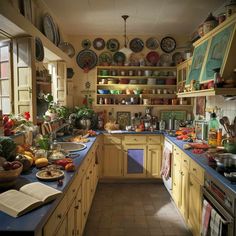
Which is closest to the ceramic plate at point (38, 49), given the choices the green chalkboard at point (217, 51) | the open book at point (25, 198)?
the open book at point (25, 198)

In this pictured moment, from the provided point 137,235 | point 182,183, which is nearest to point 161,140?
point 182,183

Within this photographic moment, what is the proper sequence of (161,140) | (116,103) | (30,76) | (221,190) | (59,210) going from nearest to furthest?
(59,210) → (221,190) → (30,76) → (161,140) → (116,103)

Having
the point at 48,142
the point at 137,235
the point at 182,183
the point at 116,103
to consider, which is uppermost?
the point at 116,103

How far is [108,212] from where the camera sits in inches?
122

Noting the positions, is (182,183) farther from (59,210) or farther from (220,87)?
(59,210)

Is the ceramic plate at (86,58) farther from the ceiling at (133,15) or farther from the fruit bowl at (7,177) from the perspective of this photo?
the fruit bowl at (7,177)

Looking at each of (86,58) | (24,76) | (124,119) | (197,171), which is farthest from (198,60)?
(86,58)

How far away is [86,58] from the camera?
457 centimetres

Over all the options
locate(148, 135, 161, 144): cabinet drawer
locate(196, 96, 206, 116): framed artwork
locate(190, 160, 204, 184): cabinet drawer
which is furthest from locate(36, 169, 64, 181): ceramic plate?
locate(196, 96, 206, 116): framed artwork

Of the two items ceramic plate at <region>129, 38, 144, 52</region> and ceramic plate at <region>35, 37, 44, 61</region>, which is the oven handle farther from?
ceramic plate at <region>129, 38, 144, 52</region>

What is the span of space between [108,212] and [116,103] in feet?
6.74

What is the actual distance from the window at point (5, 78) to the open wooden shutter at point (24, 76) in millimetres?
86

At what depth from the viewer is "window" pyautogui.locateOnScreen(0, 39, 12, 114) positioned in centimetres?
249

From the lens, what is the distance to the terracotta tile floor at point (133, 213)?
267cm
